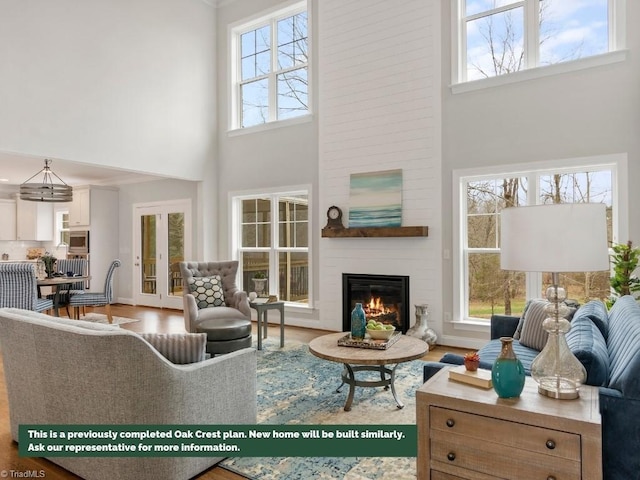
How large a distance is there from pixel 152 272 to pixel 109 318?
193cm

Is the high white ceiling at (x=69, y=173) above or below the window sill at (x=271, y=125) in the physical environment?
below

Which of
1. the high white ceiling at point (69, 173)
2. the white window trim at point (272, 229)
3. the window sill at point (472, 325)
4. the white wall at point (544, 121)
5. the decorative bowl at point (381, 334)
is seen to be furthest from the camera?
the high white ceiling at point (69, 173)

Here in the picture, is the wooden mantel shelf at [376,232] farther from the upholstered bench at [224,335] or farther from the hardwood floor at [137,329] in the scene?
the upholstered bench at [224,335]

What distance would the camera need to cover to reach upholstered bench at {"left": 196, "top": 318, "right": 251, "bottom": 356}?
4.10m

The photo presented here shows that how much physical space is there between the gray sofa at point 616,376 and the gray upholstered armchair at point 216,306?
89.4 inches

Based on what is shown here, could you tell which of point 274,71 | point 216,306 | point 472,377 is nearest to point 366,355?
point 472,377

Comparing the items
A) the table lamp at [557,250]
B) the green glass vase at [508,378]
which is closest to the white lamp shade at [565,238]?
the table lamp at [557,250]

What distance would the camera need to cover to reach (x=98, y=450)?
6.94 feet

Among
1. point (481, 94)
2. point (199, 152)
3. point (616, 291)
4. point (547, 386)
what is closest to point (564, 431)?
point (547, 386)

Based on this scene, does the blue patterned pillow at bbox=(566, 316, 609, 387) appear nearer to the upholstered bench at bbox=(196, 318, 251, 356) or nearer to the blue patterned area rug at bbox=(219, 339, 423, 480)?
the blue patterned area rug at bbox=(219, 339, 423, 480)

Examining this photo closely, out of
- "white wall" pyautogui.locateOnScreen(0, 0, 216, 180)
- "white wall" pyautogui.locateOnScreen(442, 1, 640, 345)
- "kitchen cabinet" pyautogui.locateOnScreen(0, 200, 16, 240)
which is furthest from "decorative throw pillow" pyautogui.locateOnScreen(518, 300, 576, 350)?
"kitchen cabinet" pyautogui.locateOnScreen(0, 200, 16, 240)

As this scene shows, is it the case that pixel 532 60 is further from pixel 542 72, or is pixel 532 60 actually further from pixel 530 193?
pixel 530 193

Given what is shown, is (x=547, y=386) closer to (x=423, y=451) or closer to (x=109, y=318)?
(x=423, y=451)

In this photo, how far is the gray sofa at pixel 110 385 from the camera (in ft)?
6.56
